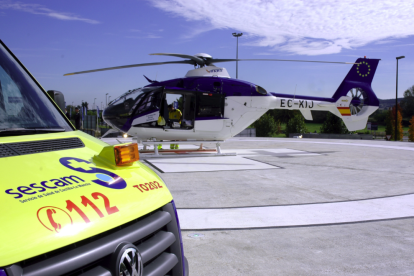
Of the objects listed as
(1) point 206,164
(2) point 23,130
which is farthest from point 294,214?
(1) point 206,164

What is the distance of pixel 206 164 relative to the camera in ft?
32.1

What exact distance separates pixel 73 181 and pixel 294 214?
3.78 meters

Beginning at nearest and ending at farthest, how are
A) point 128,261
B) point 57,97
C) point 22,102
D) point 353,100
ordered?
point 128,261, point 22,102, point 57,97, point 353,100

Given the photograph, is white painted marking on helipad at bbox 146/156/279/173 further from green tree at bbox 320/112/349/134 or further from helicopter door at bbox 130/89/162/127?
green tree at bbox 320/112/349/134

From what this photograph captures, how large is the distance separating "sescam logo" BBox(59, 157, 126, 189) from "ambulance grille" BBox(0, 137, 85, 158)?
0.51 feet

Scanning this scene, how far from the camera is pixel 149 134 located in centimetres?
1138

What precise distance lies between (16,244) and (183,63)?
35.5ft

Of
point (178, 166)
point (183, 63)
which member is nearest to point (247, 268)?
point (178, 166)

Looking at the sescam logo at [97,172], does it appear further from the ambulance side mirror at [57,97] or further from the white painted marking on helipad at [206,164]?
the white painted marking on helipad at [206,164]

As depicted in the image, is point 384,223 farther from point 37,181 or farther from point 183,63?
point 183,63

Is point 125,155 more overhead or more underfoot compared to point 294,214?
more overhead

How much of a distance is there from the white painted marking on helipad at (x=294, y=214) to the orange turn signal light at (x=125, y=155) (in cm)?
218

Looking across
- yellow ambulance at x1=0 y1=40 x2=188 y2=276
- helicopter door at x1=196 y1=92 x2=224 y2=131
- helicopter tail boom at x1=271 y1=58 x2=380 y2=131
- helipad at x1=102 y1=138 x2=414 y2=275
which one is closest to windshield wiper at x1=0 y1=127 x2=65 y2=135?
yellow ambulance at x1=0 y1=40 x2=188 y2=276

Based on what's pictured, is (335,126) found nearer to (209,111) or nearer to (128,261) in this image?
(209,111)
